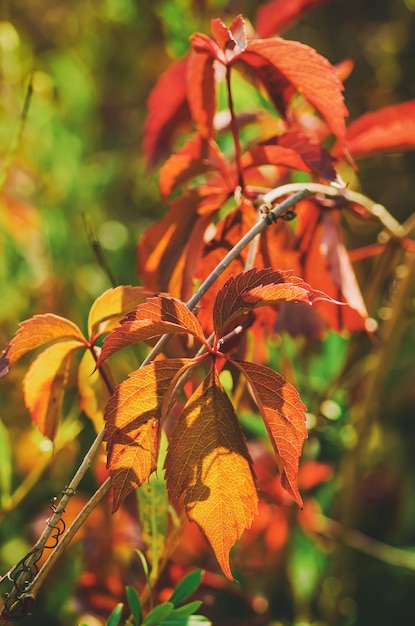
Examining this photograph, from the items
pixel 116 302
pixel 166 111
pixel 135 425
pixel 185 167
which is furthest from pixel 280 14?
pixel 135 425

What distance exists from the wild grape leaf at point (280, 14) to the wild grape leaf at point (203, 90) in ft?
0.71

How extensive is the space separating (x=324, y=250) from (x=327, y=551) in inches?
22.8

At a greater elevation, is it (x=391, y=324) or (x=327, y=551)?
(x=391, y=324)

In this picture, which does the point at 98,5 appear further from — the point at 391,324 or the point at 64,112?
the point at 391,324

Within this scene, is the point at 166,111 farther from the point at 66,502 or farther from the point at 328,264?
the point at 66,502

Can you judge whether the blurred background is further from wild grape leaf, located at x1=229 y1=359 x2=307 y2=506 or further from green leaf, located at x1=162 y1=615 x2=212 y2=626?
wild grape leaf, located at x1=229 y1=359 x2=307 y2=506

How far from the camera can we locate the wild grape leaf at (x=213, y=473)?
44 centimetres

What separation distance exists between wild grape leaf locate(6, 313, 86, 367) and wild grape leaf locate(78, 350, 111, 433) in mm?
60

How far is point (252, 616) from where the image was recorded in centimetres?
93

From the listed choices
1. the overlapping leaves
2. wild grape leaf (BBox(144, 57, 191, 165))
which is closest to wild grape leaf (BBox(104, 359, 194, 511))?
the overlapping leaves

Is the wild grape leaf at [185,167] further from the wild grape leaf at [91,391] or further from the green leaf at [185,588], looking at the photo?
the green leaf at [185,588]

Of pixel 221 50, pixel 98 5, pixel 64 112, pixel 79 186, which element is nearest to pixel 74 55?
pixel 64 112

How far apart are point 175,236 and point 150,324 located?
0.22m

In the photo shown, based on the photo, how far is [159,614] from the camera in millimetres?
513
